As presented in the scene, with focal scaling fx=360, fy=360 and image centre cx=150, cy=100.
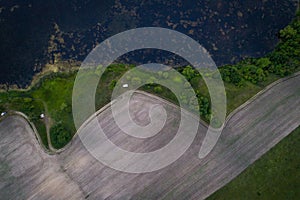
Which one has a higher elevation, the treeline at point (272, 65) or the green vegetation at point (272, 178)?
the treeline at point (272, 65)

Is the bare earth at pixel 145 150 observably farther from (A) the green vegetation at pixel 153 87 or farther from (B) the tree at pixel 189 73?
(B) the tree at pixel 189 73

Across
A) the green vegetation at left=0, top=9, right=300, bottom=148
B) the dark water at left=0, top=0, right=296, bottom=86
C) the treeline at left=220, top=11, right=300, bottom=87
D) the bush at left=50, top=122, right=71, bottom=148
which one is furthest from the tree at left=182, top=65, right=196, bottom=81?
the bush at left=50, top=122, right=71, bottom=148

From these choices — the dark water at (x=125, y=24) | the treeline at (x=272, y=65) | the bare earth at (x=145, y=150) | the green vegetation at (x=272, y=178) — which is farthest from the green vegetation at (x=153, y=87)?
the green vegetation at (x=272, y=178)

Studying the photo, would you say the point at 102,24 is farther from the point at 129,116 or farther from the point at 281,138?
the point at 281,138

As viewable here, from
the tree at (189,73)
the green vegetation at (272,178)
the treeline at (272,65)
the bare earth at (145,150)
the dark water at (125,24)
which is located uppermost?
the dark water at (125,24)

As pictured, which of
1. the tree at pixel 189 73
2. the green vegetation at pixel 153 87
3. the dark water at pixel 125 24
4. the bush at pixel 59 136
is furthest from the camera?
the dark water at pixel 125 24

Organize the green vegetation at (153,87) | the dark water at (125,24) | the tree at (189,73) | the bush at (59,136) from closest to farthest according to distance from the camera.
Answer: the bush at (59,136)
the green vegetation at (153,87)
the tree at (189,73)
the dark water at (125,24)
